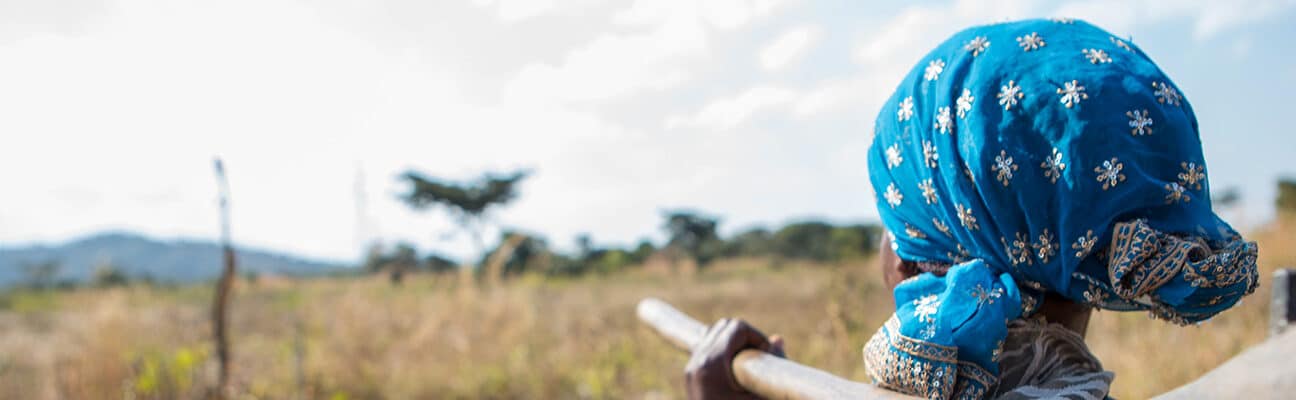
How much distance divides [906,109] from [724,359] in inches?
29.8

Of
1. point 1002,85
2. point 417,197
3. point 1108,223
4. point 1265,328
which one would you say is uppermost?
point 417,197

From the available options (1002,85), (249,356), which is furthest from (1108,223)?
(249,356)

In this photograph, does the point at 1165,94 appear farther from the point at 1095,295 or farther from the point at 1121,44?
the point at 1095,295

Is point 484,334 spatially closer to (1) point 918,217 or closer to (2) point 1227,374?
(2) point 1227,374

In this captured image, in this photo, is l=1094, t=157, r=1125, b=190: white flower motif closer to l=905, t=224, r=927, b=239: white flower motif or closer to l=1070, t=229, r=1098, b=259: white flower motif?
l=1070, t=229, r=1098, b=259: white flower motif

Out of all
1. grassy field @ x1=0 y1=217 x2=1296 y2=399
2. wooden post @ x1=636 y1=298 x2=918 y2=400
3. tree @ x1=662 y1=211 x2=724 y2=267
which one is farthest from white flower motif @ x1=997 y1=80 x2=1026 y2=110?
tree @ x1=662 y1=211 x2=724 y2=267

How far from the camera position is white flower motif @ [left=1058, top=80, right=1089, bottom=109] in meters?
1.09

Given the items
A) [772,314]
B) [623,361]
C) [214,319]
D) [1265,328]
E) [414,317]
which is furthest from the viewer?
[772,314]

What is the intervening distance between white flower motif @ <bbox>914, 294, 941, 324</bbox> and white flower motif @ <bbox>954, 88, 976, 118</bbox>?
0.25 metres

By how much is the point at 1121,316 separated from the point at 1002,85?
6141 millimetres

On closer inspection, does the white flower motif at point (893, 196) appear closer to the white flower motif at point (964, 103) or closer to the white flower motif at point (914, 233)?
the white flower motif at point (914, 233)

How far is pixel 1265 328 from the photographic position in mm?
5641

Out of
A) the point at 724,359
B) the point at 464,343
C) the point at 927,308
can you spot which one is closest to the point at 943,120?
the point at 927,308

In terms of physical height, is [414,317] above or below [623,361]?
above
